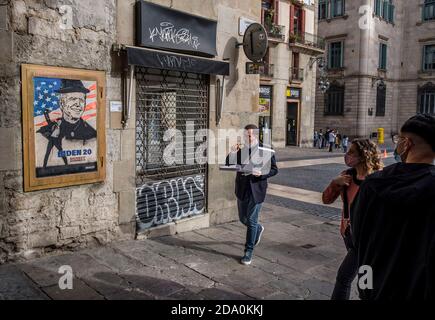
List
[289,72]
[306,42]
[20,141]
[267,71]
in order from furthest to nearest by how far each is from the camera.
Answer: [306,42], [289,72], [267,71], [20,141]

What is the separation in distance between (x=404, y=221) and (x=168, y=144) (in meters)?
5.13

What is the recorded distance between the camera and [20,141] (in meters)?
4.98

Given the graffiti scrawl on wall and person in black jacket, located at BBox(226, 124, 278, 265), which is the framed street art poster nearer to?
the graffiti scrawl on wall

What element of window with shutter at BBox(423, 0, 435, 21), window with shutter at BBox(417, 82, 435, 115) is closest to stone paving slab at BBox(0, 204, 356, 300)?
window with shutter at BBox(417, 82, 435, 115)

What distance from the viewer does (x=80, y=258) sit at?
538cm

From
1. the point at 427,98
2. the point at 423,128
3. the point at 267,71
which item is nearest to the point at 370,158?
the point at 423,128

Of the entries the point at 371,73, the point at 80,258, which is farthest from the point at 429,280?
the point at 371,73

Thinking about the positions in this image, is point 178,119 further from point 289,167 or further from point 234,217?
point 289,167

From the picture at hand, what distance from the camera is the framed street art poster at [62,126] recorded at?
5039 mm

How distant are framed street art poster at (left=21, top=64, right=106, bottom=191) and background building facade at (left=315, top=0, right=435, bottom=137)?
3157 cm

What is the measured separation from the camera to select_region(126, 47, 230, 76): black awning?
18.9ft

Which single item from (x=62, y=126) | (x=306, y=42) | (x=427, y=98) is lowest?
(x=62, y=126)

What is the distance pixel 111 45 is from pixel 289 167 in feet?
40.6

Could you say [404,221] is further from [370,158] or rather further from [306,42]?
[306,42]
